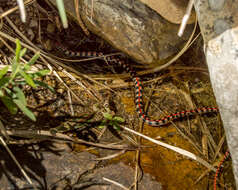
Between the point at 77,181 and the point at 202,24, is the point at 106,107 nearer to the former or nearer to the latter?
the point at 77,181

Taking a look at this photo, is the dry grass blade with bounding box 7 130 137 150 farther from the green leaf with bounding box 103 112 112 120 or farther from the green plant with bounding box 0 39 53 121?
the green plant with bounding box 0 39 53 121

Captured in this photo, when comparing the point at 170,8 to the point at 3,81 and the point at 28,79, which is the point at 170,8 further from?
the point at 3,81

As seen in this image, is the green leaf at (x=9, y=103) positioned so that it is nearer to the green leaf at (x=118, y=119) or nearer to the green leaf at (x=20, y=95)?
the green leaf at (x=20, y=95)

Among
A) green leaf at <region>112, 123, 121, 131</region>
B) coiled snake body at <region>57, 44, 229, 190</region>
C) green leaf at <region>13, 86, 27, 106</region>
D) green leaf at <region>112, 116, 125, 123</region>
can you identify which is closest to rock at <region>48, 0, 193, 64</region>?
coiled snake body at <region>57, 44, 229, 190</region>

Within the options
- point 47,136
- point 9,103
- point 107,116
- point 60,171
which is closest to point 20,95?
point 9,103

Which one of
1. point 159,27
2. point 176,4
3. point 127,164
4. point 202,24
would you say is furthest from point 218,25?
point 127,164

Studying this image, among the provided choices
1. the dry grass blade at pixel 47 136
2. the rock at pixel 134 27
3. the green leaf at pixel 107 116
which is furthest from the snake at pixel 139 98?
the dry grass blade at pixel 47 136
